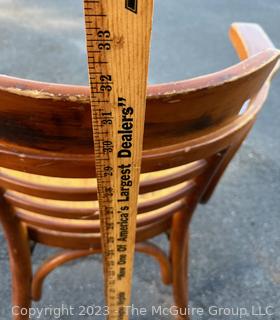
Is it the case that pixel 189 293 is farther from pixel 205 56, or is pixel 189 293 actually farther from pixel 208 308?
pixel 205 56

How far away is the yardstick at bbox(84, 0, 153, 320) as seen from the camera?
1.22 feet

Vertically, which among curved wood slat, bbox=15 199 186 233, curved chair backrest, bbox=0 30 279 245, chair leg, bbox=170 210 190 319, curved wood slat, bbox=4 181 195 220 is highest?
curved chair backrest, bbox=0 30 279 245

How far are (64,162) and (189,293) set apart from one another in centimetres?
93

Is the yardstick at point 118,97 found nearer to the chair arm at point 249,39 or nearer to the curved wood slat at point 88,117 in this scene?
the curved wood slat at point 88,117

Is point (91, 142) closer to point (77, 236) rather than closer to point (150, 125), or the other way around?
point (150, 125)

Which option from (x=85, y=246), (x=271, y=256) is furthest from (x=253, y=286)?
(x=85, y=246)

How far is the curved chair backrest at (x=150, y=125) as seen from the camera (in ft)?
1.53

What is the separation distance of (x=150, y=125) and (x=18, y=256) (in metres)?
0.56

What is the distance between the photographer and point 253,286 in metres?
1.38

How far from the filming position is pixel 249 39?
771mm

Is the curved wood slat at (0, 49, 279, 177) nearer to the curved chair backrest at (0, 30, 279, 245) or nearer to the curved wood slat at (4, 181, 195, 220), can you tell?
the curved chair backrest at (0, 30, 279, 245)

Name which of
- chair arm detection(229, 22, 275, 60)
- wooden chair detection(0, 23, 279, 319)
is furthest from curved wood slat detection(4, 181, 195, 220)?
chair arm detection(229, 22, 275, 60)

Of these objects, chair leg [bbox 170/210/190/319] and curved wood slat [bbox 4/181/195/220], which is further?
chair leg [bbox 170/210/190/319]

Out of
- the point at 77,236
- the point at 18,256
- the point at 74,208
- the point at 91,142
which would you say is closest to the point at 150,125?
the point at 91,142
